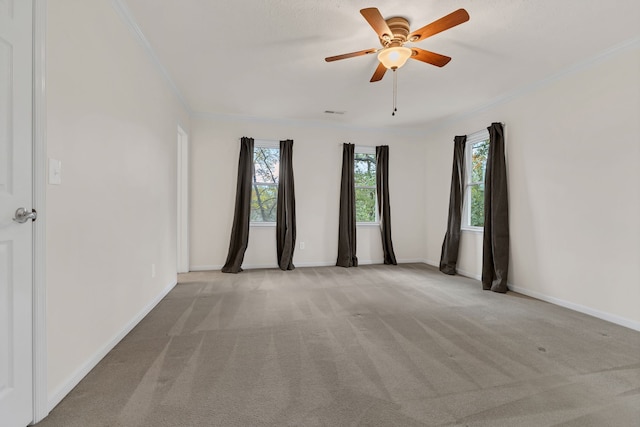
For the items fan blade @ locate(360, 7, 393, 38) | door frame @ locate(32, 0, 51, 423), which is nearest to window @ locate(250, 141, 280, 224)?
fan blade @ locate(360, 7, 393, 38)

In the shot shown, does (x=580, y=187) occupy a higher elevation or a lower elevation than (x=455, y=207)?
higher

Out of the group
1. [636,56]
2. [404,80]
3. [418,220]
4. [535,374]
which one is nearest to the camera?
[535,374]

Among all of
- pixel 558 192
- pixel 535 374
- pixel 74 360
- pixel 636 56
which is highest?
pixel 636 56

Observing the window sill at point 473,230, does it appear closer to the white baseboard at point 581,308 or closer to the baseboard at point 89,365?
the white baseboard at point 581,308

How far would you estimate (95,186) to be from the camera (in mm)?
1900

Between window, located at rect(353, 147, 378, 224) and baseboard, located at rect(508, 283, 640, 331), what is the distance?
2.49 m

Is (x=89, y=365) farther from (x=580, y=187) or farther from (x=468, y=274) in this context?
(x=468, y=274)

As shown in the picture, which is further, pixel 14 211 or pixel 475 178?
pixel 475 178

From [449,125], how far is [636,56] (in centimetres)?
248

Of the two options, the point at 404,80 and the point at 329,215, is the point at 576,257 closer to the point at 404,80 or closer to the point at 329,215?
the point at 404,80

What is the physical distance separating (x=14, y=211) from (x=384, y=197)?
4812 millimetres

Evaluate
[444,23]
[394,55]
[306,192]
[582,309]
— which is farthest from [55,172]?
[582,309]

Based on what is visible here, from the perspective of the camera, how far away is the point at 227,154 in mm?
4809

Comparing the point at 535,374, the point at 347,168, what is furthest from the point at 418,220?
the point at 535,374
